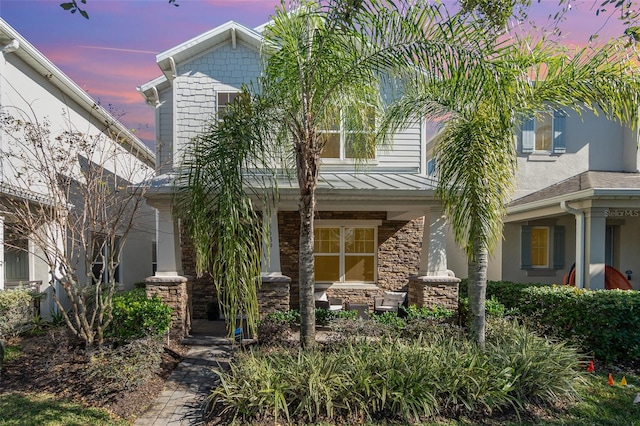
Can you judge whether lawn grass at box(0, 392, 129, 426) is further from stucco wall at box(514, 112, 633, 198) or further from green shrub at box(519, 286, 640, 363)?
stucco wall at box(514, 112, 633, 198)

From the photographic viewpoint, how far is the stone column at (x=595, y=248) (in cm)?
952

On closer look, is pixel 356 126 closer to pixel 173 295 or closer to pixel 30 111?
pixel 173 295

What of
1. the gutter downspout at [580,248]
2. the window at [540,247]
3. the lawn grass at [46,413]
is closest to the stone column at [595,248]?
the gutter downspout at [580,248]

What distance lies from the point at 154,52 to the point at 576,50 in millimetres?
9833

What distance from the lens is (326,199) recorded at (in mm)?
8812

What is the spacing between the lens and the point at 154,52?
10.7 m

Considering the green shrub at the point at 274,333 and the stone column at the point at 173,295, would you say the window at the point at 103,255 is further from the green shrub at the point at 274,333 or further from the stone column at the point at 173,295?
the green shrub at the point at 274,333

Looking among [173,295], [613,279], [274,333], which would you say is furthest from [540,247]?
[173,295]

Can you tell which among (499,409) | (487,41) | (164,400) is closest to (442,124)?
(487,41)

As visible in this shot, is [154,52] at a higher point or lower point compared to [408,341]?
higher

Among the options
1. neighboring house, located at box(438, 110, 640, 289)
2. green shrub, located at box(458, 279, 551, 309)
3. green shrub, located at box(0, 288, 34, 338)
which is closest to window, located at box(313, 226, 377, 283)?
green shrub, located at box(458, 279, 551, 309)

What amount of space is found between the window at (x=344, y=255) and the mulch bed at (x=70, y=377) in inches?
218

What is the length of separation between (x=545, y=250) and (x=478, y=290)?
807 centimetres

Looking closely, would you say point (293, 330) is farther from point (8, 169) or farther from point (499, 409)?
point (8, 169)
